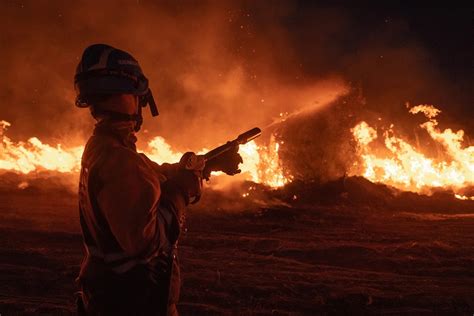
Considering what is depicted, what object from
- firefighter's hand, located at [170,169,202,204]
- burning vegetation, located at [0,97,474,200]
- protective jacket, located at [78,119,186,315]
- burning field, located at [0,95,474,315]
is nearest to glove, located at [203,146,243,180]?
firefighter's hand, located at [170,169,202,204]

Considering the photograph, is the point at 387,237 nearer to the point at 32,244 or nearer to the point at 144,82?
the point at 32,244

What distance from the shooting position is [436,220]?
13.4 m

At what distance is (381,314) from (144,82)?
170 inches

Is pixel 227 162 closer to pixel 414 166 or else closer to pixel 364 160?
pixel 364 160

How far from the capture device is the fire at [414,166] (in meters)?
22.4

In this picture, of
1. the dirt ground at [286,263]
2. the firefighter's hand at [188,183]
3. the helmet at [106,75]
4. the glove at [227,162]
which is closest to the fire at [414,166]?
the dirt ground at [286,263]

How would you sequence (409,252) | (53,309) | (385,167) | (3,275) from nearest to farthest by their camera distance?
(53,309) < (3,275) < (409,252) < (385,167)

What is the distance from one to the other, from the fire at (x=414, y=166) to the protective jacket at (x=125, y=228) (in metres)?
20.2

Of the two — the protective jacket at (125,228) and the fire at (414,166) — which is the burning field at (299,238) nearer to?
the fire at (414,166)

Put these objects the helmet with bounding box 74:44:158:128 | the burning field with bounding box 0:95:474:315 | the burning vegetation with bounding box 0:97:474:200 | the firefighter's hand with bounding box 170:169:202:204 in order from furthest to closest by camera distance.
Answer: the burning vegetation with bounding box 0:97:474:200 < the burning field with bounding box 0:95:474:315 < the firefighter's hand with bounding box 170:169:202:204 < the helmet with bounding box 74:44:158:128

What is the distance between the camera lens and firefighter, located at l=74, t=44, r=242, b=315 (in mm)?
1923

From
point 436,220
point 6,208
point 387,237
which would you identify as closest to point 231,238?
point 387,237

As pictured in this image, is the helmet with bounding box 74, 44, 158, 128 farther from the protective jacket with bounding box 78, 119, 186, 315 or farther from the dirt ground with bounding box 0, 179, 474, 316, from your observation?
the dirt ground with bounding box 0, 179, 474, 316

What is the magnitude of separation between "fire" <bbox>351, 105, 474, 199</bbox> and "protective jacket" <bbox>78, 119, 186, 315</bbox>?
66.3 ft
